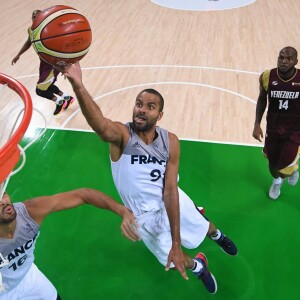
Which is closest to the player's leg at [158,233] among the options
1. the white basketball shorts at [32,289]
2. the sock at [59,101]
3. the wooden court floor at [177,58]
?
the white basketball shorts at [32,289]

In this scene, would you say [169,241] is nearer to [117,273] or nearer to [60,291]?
[117,273]

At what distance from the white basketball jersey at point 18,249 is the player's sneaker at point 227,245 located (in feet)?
5.67

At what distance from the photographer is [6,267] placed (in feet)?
7.48

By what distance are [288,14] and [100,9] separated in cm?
517

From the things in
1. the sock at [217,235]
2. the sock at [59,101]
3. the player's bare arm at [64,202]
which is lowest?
the sock at [59,101]

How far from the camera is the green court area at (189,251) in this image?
319 centimetres

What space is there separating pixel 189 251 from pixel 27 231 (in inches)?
69.3

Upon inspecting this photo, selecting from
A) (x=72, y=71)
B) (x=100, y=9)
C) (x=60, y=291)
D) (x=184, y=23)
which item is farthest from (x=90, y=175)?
(x=100, y=9)

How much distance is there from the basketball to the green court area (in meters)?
1.72

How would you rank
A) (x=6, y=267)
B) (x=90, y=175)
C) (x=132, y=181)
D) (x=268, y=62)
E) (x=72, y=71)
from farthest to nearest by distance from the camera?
(x=268, y=62) → (x=90, y=175) → (x=132, y=181) → (x=6, y=267) → (x=72, y=71)

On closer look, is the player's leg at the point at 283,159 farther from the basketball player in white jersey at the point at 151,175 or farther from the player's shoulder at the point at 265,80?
the basketball player in white jersey at the point at 151,175

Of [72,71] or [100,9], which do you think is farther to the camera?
[100,9]

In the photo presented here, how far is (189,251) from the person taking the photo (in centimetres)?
351

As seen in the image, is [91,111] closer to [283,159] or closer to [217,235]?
[217,235]
